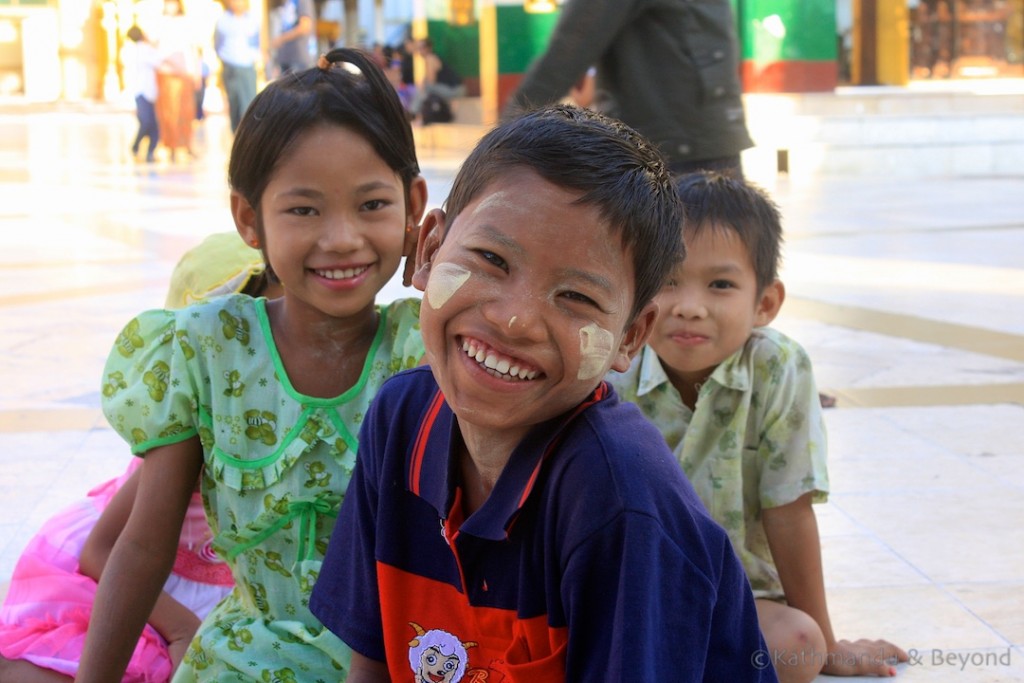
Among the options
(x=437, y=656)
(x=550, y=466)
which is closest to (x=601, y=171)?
(x=550, y=466)

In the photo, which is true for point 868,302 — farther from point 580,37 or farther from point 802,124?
point 802,124

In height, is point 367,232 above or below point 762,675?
above

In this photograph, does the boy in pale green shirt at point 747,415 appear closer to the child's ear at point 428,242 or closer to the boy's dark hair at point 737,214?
the boy's dark hair at point 737,214

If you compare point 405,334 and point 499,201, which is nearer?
point 499,201

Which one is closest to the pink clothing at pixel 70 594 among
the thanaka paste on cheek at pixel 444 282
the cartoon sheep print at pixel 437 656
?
the cartoon sheep print at pixel 437 656

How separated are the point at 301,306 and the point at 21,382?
3.08 meters

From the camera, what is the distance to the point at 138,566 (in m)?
2.03

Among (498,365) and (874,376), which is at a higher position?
(498,365)

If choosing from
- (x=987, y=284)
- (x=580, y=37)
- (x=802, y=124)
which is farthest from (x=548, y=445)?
(x=802, y=124)

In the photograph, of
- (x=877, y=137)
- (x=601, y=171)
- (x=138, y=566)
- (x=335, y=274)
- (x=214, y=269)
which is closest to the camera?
(x=601, y=171)

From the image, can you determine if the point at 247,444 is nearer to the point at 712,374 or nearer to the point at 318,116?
the point at 318,116

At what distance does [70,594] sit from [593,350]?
1.45 metres

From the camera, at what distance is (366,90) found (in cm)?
215

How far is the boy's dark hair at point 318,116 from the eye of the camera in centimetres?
213
